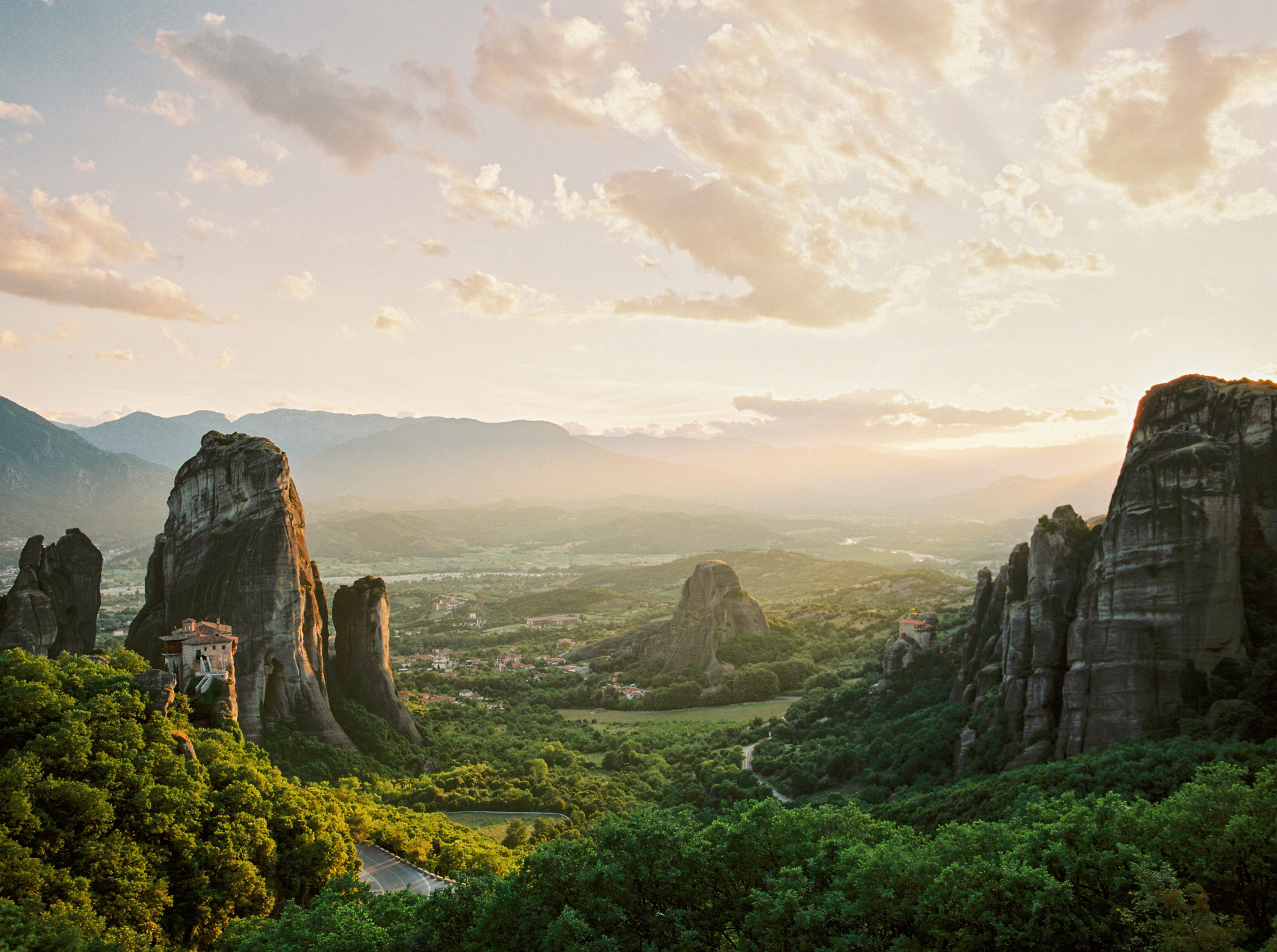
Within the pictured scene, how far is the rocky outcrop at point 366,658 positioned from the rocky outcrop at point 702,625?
4289cm

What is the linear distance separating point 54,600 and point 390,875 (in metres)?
29.3

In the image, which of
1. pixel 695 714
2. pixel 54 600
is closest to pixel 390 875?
pixel 54 600

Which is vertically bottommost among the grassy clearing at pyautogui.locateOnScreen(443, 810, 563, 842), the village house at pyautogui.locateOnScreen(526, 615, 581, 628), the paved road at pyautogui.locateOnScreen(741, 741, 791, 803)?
the village house at pyautogui.locateOnScreen(526, 615, 581, 628)

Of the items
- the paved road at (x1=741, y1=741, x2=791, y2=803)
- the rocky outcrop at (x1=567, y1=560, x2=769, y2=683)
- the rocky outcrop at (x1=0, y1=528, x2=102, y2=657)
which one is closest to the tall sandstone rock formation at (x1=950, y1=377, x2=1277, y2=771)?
the paved road at (x1=741, y1=741, x2=791, y2=803)

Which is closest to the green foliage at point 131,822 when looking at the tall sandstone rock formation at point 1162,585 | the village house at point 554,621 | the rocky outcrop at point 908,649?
the tall sandstone rock formation at point 1162,585

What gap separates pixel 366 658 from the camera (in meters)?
56.5

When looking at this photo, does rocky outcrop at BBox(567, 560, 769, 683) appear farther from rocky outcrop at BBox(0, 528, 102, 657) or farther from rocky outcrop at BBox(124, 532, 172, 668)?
rocky outcrop at BBox(0, 528, 102, 657)

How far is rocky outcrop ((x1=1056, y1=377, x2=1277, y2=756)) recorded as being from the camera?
104 feet

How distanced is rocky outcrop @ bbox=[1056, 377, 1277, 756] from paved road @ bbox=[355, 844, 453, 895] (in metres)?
30.8

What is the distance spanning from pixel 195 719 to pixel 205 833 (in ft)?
37.3

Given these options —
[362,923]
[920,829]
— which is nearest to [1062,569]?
[920,829]

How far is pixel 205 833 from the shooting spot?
28.2 meters

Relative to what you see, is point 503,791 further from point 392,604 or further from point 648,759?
point 392,604

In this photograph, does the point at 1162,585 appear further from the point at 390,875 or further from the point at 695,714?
the point at 695,714
